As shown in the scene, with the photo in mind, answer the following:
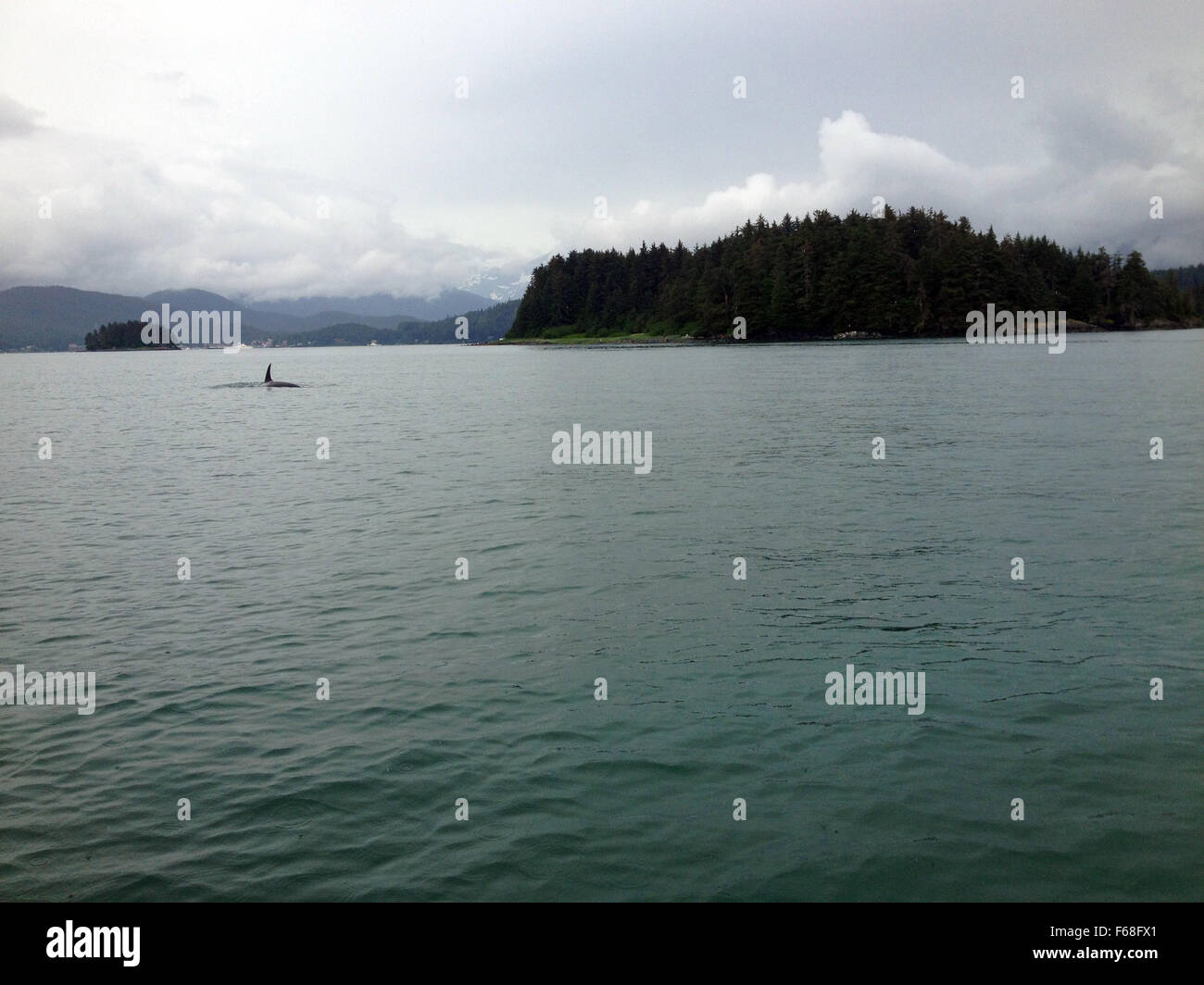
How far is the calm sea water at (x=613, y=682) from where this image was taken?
33.7ft

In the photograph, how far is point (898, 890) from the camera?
9.59 m

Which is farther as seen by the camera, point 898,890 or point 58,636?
point 58,636

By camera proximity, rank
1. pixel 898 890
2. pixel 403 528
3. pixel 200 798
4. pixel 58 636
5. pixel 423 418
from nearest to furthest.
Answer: pixel 898 890
pixel 200 798
pixel 58 636
pixel 403 528
pixel 423 418

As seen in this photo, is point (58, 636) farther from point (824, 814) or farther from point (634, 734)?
point (824, 814)

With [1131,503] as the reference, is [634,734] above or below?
below

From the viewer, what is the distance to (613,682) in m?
15.3

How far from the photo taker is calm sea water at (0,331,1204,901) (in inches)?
405

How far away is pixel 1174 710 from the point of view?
13.7 metres

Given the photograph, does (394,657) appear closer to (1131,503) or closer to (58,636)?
(58,636)

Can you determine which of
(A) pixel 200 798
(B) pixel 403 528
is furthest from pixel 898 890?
(B) pixel 403 528

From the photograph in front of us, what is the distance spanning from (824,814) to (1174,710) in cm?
633
